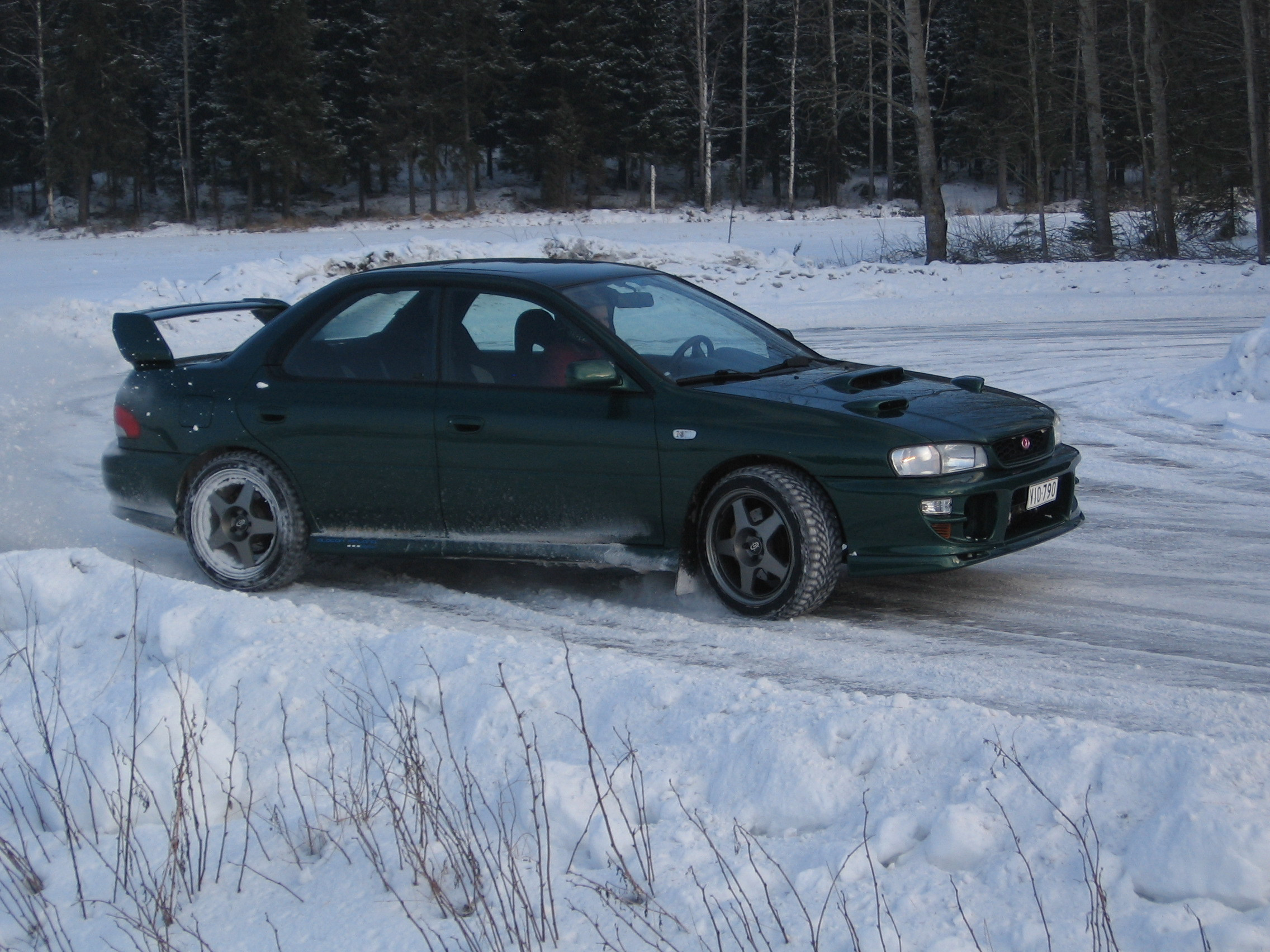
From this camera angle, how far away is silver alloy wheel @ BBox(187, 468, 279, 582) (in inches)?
253

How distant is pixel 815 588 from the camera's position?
541 cm

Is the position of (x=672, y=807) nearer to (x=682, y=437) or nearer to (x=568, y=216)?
(x=682, y=437)

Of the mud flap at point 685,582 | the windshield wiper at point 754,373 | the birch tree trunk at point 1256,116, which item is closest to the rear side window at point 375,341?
the windshield wiper at point 754,373

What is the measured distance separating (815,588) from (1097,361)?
8566mm

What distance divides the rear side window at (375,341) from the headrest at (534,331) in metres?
0.42

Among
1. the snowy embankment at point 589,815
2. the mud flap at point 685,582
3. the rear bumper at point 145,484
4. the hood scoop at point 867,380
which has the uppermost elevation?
the hood scoop at point 867,380

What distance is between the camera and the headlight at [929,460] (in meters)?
5.26

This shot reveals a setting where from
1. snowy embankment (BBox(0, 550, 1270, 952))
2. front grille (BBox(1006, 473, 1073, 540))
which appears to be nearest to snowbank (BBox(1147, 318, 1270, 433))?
front grille (BBox(1006, 473, 1073, 540))

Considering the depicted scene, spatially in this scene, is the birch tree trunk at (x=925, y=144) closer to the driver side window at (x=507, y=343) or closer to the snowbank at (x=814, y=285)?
the snowbank at (x=814, y=285)

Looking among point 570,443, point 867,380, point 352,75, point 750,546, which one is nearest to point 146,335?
point 570,443

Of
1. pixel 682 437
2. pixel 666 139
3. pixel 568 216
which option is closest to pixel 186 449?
pixel 682 437

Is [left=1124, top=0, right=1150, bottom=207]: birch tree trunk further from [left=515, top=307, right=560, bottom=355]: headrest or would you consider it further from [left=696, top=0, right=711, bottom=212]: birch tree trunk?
[left=515, top=307, right=560, bottom=355]: headrest

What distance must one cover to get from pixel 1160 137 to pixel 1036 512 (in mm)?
21370

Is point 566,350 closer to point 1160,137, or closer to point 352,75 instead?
point 1160,137
